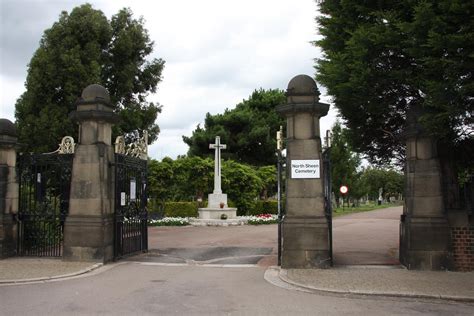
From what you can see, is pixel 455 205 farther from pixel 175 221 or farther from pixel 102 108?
pixel 175 221

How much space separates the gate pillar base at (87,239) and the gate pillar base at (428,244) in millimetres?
6717

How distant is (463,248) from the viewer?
9797mm

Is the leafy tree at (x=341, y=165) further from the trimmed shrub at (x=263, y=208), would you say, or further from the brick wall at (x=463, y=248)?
the brick wall at (x=463, y=248)

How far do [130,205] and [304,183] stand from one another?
4.60 meters

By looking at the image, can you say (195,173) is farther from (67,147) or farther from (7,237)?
(7,237)

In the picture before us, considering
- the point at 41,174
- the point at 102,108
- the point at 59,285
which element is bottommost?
the point at 59,285

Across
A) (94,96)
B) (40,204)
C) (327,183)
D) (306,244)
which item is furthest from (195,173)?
(306,244)

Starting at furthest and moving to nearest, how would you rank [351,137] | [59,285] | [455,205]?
[351,137], [455,205], [59,285]

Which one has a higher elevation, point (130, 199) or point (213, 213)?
point (130, 199)

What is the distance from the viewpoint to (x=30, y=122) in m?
23.2

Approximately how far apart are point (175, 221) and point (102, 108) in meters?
15.2

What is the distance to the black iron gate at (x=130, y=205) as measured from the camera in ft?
38.0

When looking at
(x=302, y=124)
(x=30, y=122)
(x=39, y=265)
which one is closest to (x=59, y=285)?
(x=39, y=265)

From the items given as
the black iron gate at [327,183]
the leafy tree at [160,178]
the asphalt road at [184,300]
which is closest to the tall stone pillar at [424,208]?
the black iron gate at [327,183]
